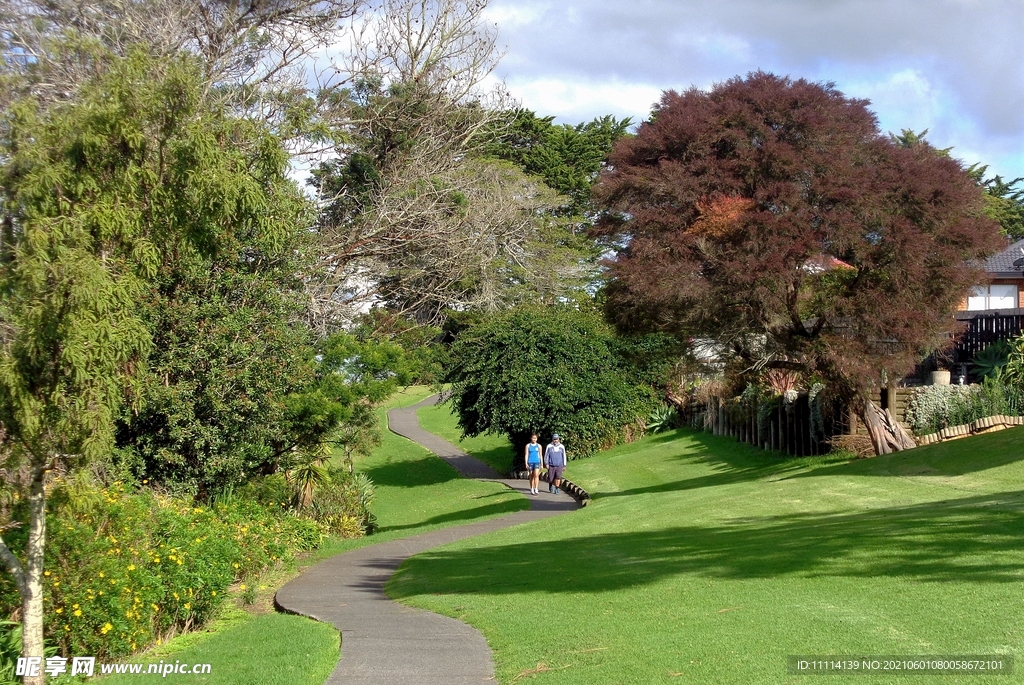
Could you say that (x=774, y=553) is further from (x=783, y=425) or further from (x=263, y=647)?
(x=783, y=425)

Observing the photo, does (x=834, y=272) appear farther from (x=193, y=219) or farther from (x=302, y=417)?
(x=193, y=219)

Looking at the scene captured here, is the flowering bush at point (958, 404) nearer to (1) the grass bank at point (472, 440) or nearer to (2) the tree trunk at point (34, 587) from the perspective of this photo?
(1) the grass bank at point (472, 440)

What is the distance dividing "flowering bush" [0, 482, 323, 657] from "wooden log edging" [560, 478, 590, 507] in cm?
1200

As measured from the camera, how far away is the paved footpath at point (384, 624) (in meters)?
7.98

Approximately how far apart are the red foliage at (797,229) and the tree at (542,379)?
1258 cm

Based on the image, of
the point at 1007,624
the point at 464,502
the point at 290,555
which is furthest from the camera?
the point at 464,502

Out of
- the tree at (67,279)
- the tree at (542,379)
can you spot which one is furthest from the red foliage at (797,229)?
the tree at (542,379)

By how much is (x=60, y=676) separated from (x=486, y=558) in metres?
6.55

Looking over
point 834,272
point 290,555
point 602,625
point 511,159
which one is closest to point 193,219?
point 602,625

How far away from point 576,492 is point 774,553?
51.4 ft

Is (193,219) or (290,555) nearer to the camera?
(193,219)

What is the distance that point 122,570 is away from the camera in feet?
33.5

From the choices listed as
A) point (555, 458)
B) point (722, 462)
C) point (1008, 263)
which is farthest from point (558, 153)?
point (555, 458)

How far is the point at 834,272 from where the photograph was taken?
797 inches
